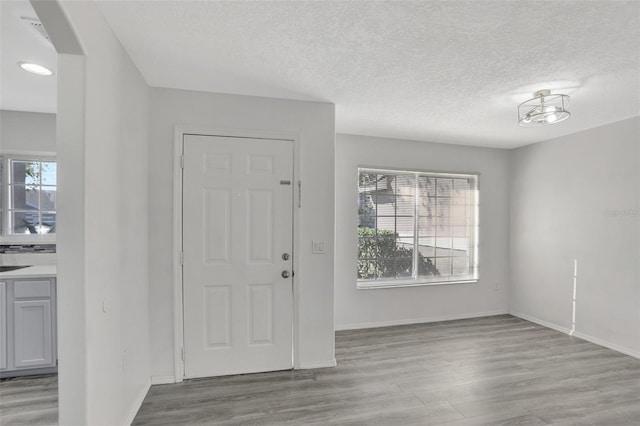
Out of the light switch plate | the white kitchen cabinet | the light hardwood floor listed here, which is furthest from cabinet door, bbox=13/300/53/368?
the light switch plate

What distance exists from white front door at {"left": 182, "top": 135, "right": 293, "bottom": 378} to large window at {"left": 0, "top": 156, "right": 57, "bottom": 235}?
2021 millimetres

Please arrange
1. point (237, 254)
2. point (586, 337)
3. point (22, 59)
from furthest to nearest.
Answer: point (586, 337) < point (237, 254) < point (22, 59)

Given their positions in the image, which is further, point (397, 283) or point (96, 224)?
point (397, 283)

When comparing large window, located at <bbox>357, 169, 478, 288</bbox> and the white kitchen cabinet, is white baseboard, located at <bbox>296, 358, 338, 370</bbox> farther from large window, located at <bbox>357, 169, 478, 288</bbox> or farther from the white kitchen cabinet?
the white kitchen cabinet

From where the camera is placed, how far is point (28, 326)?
2.72 m

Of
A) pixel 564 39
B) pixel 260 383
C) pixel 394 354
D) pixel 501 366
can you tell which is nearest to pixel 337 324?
pixel 394 354

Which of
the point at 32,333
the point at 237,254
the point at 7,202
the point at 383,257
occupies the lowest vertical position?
the point at 32,333

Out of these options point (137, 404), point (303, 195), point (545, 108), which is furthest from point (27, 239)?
point (545, 108)

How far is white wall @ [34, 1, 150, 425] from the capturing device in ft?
4.94

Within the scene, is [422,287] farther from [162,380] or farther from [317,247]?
[162,380]

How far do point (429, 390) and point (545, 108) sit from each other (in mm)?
2561

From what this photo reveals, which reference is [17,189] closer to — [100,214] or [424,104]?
[100,214]

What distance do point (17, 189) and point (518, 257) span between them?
6.33m

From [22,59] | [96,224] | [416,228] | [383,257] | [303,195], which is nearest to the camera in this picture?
[96,224]
